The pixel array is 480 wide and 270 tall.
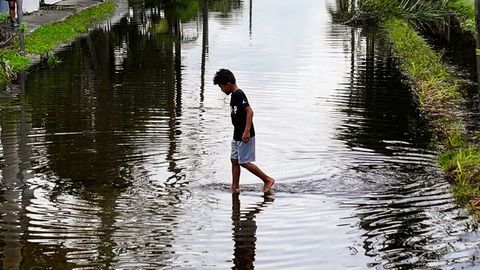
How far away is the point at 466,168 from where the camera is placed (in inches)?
430

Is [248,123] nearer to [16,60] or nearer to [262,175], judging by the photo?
[262,175]

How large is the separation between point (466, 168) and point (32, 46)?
16196 mm

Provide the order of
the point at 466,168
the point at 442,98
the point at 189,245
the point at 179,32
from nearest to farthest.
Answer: the point at 189,245, the point at 466,168, the point at 442,98, the point at 179,32

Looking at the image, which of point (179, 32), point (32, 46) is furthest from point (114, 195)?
point (179, 32)

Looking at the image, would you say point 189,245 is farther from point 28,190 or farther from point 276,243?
point 28,190

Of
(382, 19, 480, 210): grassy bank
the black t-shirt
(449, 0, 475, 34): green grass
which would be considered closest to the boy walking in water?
the black t-shirt

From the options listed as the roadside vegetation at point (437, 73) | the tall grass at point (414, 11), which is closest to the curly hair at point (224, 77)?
the roadside vegetation at point (437, 73)

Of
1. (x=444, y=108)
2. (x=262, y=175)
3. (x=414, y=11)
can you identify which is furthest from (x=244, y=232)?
(x=414, y=11)

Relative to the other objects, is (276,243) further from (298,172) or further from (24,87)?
(24,87)

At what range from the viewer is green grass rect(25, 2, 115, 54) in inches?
973

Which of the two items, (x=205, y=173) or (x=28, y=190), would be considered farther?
(x=205, y=173)

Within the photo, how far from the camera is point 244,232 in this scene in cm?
893

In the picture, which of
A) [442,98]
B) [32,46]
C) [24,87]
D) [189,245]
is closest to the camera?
[189,245]

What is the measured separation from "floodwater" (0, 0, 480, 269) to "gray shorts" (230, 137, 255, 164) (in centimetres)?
44
